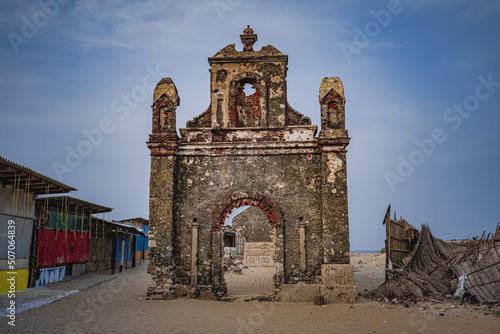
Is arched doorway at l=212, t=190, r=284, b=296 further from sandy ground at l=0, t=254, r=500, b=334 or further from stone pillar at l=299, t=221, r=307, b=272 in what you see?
sandy ground at l=0, t=254, r=500, b=334

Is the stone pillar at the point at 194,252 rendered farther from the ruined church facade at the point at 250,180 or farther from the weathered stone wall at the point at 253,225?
the weathered stone wall at the point at 253,225

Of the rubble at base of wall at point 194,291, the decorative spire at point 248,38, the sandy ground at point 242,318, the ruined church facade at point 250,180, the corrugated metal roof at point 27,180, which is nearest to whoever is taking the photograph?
the sandy ground at point 242,318

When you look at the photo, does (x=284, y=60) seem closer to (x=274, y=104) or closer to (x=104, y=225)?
(x=274, y=104)

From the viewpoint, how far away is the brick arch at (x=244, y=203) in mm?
12438

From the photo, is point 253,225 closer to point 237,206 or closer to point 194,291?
point 237,206

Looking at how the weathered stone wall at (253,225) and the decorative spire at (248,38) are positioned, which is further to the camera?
the weathered stone wall at (253,225)

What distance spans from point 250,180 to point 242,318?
4.54m

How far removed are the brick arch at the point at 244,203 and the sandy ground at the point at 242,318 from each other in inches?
99.2

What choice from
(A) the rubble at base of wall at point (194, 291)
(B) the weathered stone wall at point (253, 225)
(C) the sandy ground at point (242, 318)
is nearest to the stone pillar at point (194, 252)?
(A) the rubble at base of wall at point (194, 291)

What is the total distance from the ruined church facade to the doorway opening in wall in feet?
2.94

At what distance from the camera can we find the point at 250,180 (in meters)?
12.7

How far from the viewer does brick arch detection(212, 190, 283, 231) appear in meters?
12.4

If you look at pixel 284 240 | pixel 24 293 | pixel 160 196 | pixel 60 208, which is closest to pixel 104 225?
pixel 60 208

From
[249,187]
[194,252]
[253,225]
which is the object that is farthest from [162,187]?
[253,225]
